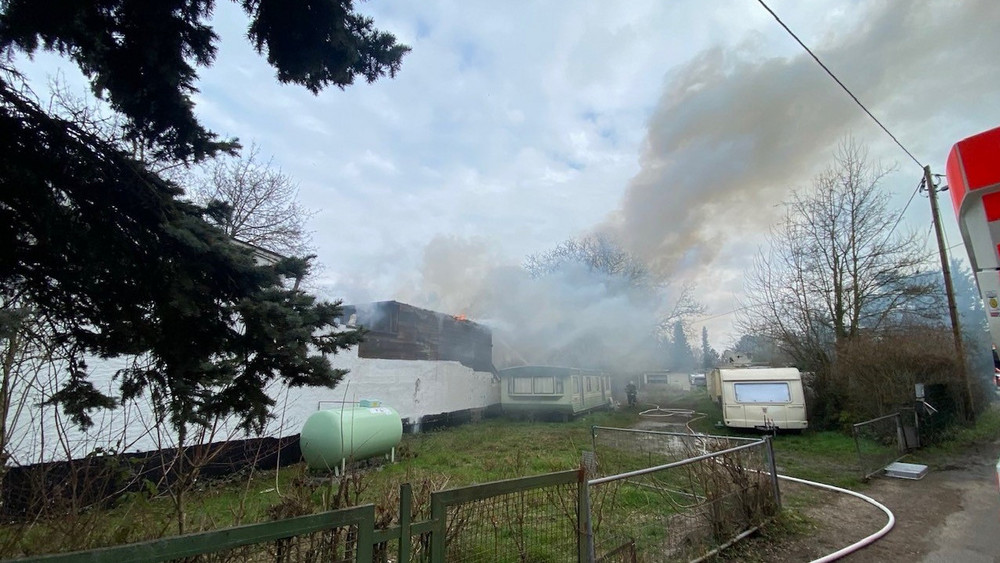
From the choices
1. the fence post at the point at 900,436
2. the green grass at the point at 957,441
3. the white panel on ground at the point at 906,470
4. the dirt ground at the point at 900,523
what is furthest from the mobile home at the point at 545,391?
the dirt ground at the point at 900,523

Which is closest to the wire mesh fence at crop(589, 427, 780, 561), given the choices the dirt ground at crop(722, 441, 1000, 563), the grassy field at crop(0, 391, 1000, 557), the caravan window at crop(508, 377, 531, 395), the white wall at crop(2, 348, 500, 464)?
the dirt ground at crop(722, 441, 1000, 563)

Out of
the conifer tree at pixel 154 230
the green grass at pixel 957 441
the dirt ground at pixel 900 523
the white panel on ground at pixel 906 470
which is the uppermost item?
the conifer tree at pixel 154 230

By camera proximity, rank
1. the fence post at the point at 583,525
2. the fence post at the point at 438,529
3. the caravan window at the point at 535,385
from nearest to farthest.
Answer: the fence post at the point at 438,529 → the fence post at the point at 583,525 → the caravan window at the point at 535,385

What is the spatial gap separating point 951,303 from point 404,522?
17611mm

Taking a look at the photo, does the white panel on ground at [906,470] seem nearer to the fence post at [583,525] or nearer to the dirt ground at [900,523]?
the dirt ground at [900,523]

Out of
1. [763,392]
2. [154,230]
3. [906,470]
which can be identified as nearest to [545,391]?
[763,392]

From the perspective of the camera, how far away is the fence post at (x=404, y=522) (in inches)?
97.3

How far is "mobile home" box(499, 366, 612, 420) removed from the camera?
68.3ft

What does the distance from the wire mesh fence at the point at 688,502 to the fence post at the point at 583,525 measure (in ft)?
0.44

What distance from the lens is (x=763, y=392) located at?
1413 cm

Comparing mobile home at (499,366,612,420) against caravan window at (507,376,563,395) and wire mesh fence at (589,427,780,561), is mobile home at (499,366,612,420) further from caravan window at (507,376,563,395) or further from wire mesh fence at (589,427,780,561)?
wire mesh fence at (589,427,780,561)

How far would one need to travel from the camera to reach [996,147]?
2.29 meters

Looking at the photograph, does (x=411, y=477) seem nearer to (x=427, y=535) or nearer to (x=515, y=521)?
(x=515, y=521)

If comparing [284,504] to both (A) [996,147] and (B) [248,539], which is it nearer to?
(B) [248,539]
